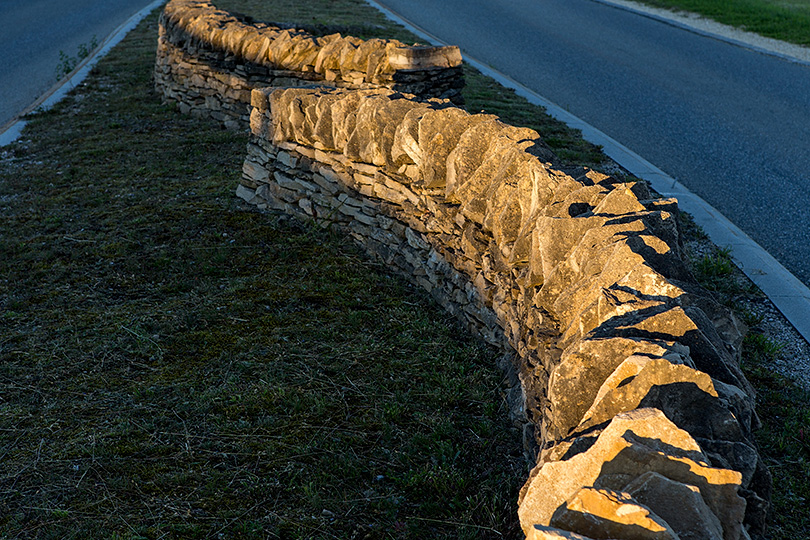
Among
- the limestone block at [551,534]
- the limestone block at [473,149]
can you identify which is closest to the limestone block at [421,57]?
the limestone block at [473,149]

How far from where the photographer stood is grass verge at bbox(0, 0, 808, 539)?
306cm

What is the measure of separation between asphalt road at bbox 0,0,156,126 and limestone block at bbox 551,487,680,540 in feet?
36.3

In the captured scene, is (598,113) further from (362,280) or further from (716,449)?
(716,449)

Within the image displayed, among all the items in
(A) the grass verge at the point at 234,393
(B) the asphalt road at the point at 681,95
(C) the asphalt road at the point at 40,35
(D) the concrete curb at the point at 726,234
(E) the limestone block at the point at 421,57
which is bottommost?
(C) the asphalt road at the point at 40,35

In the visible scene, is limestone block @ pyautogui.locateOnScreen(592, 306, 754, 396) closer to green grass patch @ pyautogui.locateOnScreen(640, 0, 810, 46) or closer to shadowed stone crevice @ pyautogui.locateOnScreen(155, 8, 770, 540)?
shadowed stone crevice @ pyautogui.locateOnScreen(155, 8, 770, 540)

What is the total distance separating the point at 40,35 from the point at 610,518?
18110mm

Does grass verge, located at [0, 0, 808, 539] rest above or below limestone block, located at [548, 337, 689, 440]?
below

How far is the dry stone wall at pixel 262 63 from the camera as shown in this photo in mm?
7594

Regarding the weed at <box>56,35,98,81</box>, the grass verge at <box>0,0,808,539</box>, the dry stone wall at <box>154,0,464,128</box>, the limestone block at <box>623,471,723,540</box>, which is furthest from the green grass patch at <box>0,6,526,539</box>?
the weed at <box>56,35,98,81</box>

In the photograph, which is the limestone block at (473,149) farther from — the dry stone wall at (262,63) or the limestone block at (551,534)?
the dry stone wall at (262,63)

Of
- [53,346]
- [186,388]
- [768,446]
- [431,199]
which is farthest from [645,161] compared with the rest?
[53,346]

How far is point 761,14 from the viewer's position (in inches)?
586

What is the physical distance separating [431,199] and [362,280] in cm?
91

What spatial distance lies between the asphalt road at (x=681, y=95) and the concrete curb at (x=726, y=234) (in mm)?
248
